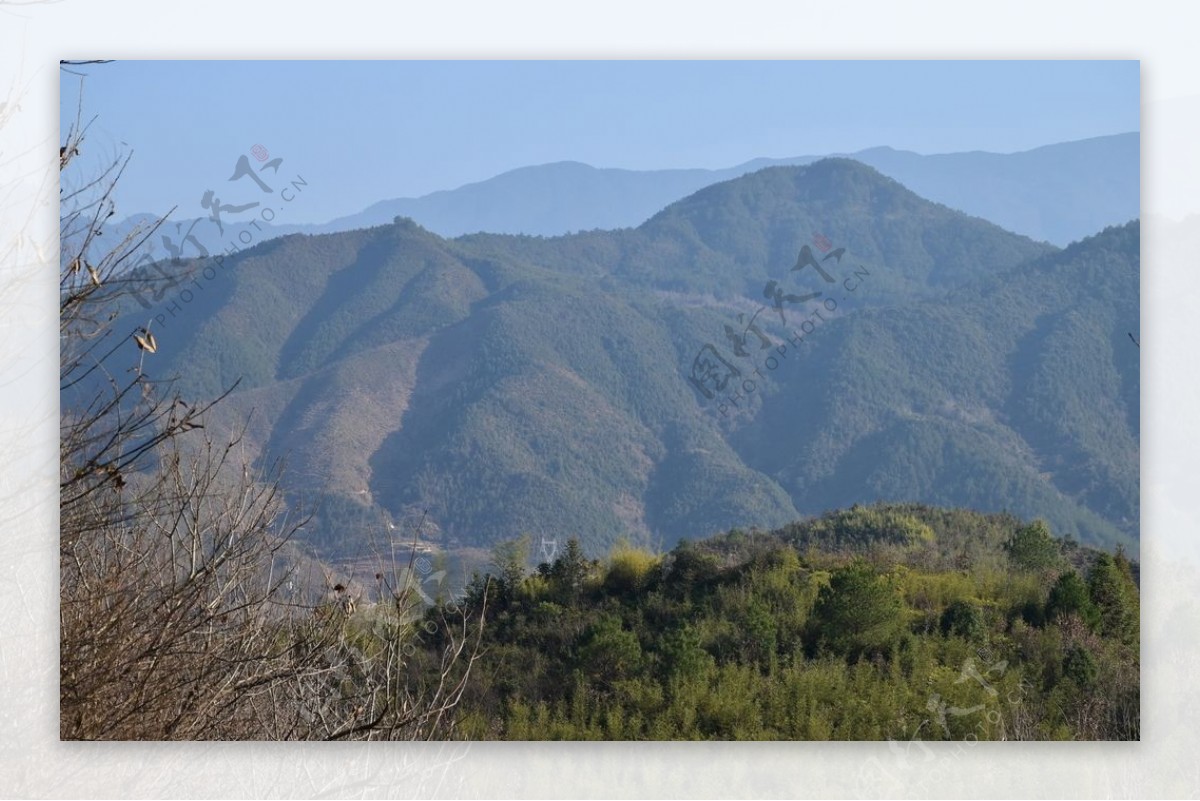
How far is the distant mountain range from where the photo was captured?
17.2 feet

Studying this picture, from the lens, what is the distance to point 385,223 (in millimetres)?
5727

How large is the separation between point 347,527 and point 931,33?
277 centimetres

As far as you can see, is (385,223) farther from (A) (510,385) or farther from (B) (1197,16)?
(B) (1197,16)

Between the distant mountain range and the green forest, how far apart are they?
131cm

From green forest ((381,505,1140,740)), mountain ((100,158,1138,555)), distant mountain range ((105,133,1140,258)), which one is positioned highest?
distant mountain range ((105,133,1140,258))

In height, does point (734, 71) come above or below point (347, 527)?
above

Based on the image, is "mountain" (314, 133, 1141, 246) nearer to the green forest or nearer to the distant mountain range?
the distant mountain range

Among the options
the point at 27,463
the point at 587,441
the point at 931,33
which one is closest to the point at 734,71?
the point at 931,33

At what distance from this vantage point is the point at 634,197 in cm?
548

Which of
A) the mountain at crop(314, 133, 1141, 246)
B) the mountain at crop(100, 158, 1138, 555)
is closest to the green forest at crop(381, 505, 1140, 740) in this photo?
the mountain at crop(100, 158, 1138, 555)

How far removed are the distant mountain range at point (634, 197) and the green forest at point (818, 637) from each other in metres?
1.31

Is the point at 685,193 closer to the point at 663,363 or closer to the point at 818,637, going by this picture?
the point at 663,363

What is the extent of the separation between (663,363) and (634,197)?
733 millimetres

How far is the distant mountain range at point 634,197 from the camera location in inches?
207
